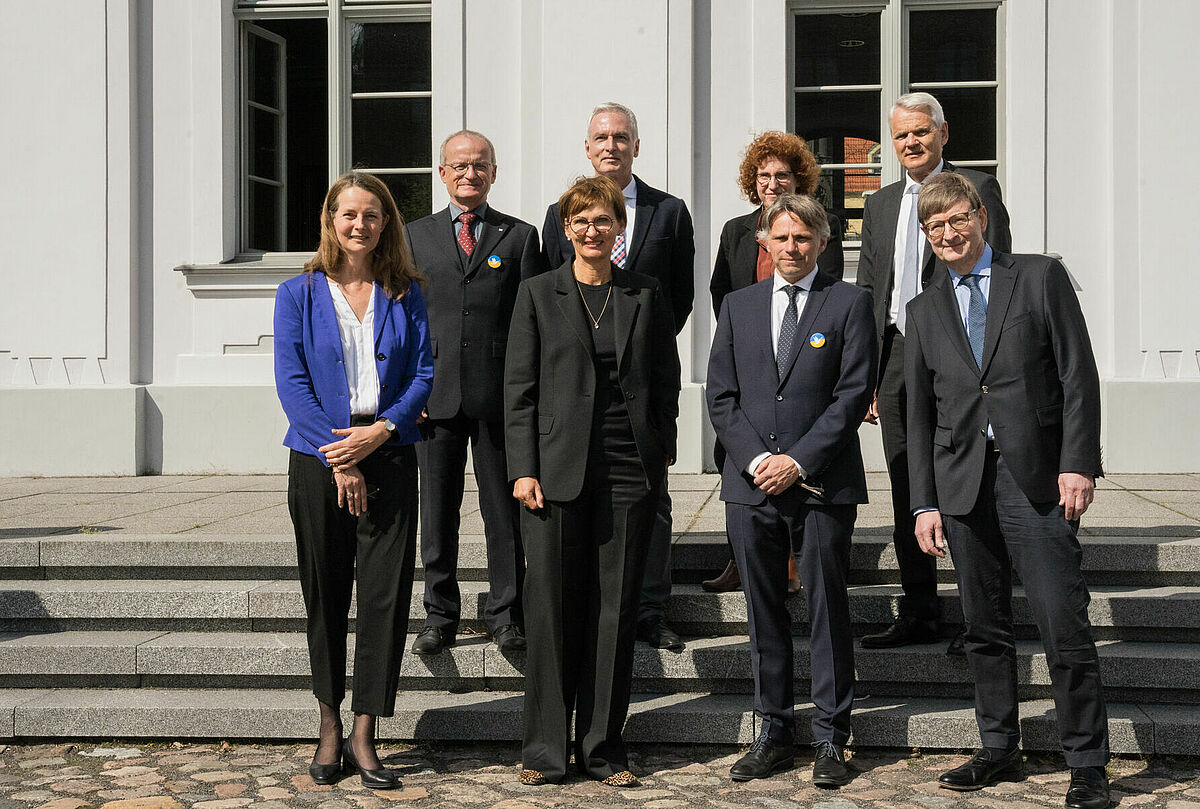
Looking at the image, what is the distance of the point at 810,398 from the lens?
13.5ft

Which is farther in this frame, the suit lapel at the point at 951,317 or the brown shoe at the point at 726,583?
the brown shoe at the point at 726,583

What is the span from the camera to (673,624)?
195 inches

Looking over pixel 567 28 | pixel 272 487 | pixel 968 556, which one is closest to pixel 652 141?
pixel 567 28

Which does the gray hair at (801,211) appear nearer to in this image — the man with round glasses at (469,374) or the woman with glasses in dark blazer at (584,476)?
the woman with glasses in dark blazer at (584,476)

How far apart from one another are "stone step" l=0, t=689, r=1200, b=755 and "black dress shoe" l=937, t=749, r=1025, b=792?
0.28 m

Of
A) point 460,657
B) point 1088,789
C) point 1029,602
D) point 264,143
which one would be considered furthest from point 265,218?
Answer: point 1088,789

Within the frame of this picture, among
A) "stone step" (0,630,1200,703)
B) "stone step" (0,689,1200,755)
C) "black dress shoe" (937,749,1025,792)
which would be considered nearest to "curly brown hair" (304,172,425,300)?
"stone step" (0,630,1200,703)

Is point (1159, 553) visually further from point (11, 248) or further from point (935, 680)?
point (11, 248)

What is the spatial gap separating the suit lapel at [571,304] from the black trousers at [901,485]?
1.24 meters

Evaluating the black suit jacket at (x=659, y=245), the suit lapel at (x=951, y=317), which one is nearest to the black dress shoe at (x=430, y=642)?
the black suit jacket at (x=659, y=245)

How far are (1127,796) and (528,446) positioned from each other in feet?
7.22

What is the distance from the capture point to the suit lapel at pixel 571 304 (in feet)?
13.3

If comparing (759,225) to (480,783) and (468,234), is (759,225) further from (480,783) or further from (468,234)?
(480,783)

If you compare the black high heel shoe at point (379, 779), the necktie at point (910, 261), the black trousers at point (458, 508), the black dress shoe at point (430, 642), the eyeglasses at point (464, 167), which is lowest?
the black high heel shoe at point (379, 779)
